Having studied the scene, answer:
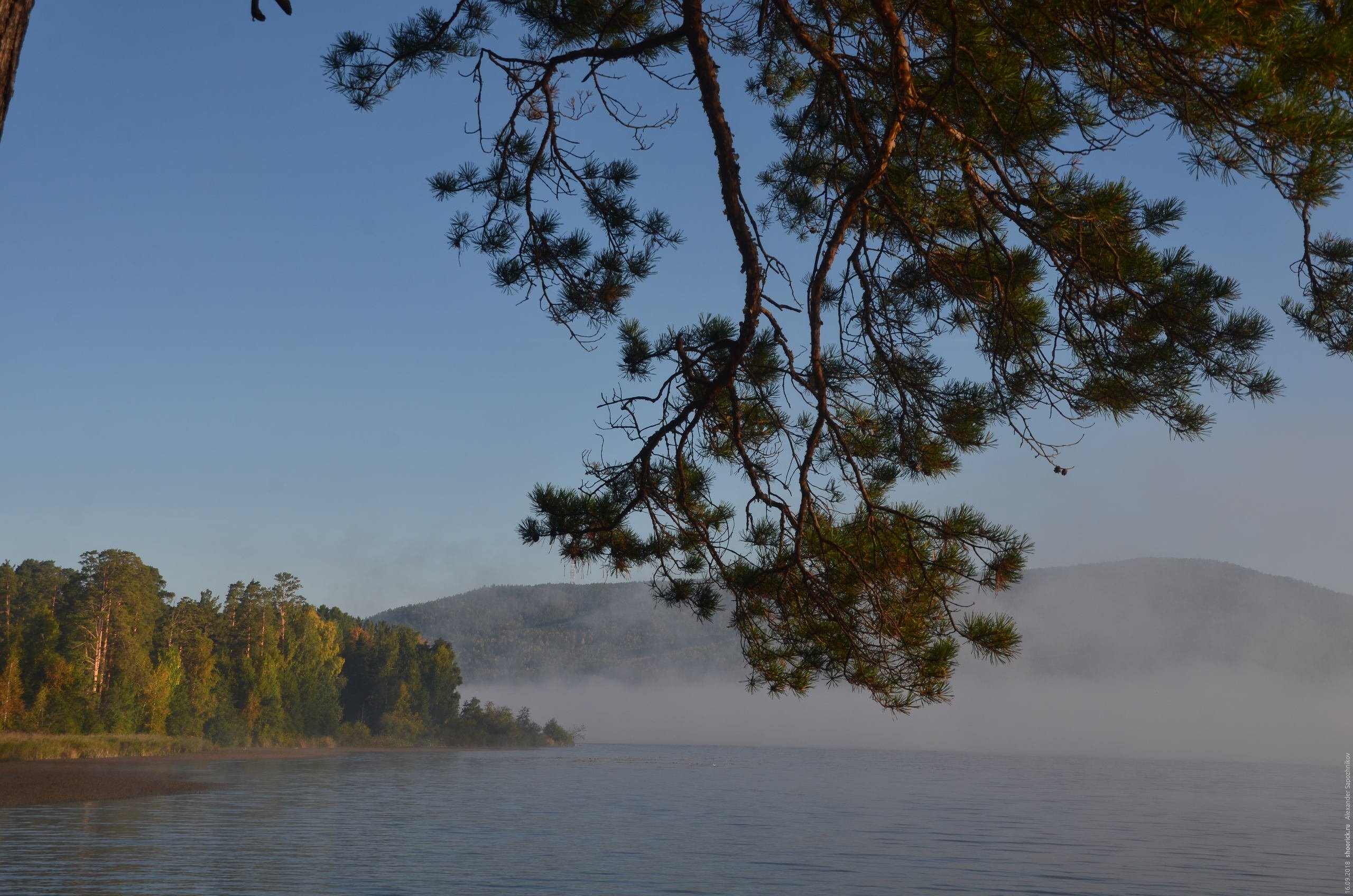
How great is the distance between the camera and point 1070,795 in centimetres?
5891

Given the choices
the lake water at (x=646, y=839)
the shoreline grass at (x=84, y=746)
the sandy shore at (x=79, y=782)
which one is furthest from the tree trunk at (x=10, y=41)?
the shoreline grass at (x=84, y=746)

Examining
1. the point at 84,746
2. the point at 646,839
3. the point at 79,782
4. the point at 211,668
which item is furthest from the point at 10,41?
the point at 211,668

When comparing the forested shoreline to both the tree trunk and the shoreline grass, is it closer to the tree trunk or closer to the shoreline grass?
the shoreline grass

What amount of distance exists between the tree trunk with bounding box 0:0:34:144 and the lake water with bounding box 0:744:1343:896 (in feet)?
58.4

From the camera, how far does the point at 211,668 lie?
63.5 meters

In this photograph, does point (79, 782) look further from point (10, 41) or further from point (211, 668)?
point (10, 41)

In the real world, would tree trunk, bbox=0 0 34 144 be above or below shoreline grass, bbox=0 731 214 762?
above

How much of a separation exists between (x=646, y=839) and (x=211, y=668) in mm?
43463

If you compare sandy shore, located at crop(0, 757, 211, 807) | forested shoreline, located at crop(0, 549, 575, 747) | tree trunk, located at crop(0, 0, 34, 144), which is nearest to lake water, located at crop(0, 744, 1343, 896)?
sandy shore, located at crop(0, 757, 211, 807)

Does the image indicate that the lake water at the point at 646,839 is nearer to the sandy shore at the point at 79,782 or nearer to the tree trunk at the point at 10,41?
the sandy shore at the point at 79,782

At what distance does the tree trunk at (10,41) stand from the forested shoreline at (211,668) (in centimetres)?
5725

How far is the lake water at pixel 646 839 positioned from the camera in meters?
21.4

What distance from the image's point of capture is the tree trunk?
2.95 meters

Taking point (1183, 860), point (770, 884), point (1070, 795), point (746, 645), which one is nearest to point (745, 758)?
point (1070, 795)
